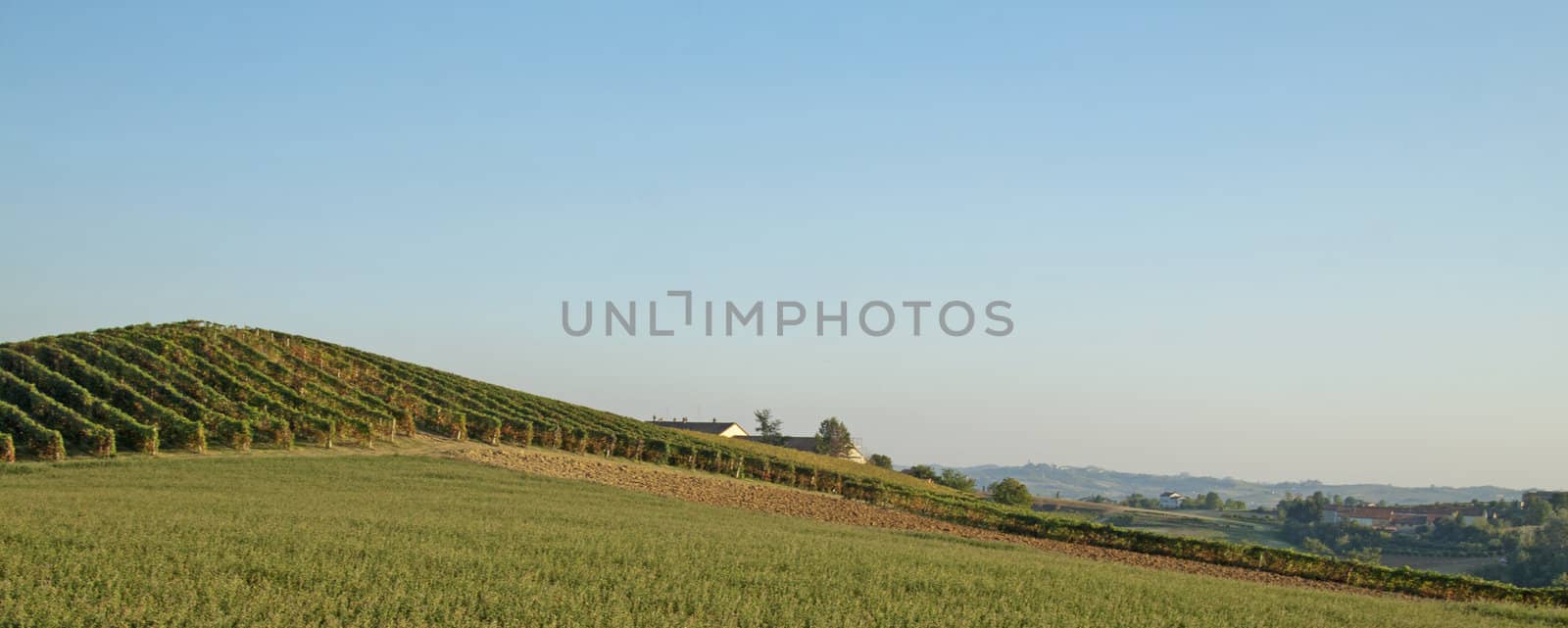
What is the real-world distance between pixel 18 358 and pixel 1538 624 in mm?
60476

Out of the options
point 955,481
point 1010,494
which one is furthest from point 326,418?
point 955,481

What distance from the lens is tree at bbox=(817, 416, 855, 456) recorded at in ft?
456

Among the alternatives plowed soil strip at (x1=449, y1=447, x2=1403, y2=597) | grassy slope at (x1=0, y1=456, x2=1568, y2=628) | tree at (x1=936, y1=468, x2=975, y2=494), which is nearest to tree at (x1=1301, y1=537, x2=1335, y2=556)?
tree at (x1=936, y1=468, x2=975, y2=494)

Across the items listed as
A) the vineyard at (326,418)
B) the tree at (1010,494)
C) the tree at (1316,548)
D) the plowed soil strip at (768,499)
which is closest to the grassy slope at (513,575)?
the plowed soil strip at (768,499)

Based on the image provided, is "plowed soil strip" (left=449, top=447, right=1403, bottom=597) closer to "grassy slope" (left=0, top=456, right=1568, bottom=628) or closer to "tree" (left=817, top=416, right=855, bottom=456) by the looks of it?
"grassy slope" (left=0, top=456, right=1568, bottom=628)

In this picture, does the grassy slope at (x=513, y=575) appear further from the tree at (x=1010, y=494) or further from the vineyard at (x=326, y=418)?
the tree at (x=1010, y=494)

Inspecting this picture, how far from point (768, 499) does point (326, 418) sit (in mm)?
21061

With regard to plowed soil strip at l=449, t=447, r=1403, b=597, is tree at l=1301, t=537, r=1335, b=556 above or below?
below

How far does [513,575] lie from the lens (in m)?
18.5

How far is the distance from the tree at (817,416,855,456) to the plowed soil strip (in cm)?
7741

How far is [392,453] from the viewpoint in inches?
1973

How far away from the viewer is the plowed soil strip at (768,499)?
3869 centimetres

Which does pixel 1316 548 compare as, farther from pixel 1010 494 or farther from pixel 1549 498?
pixel 1549 498

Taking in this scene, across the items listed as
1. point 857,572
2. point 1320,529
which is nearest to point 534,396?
point 857,572
